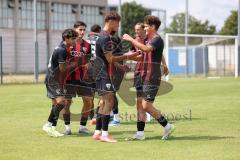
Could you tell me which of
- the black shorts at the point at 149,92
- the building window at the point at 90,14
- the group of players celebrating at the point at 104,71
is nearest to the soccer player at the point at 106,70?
the group of players celebrating at the point at 104,71

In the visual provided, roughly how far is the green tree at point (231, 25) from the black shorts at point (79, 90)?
294 ft

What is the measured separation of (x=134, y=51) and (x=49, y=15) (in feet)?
224

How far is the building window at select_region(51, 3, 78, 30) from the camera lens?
80.1 m

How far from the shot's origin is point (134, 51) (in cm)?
1130

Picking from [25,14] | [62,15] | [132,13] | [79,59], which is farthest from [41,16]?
[79,59]

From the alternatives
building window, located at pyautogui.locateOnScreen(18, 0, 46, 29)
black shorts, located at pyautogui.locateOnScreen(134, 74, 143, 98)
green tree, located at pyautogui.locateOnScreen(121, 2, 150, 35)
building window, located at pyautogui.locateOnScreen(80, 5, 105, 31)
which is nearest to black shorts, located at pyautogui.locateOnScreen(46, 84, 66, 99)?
black shorts, located at pyautogui.locateOnScreen(134, 74, 143, 98)

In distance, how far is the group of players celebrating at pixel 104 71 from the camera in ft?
34.9

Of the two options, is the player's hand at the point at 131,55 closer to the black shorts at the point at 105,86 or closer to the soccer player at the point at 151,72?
the soccer player at the point at 151,72

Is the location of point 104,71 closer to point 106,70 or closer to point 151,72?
point 106,70

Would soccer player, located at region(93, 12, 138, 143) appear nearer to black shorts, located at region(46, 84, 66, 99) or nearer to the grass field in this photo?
the grass field

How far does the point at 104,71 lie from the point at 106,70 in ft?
0.17

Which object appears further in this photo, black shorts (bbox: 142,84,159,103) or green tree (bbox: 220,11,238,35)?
green tree (bbox: 220,11,238,35)

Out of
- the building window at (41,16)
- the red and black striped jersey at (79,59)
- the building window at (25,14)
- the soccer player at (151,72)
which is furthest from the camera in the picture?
the building window at (41,16)

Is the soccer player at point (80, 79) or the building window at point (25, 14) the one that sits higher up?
the building window at point (25, 14)
